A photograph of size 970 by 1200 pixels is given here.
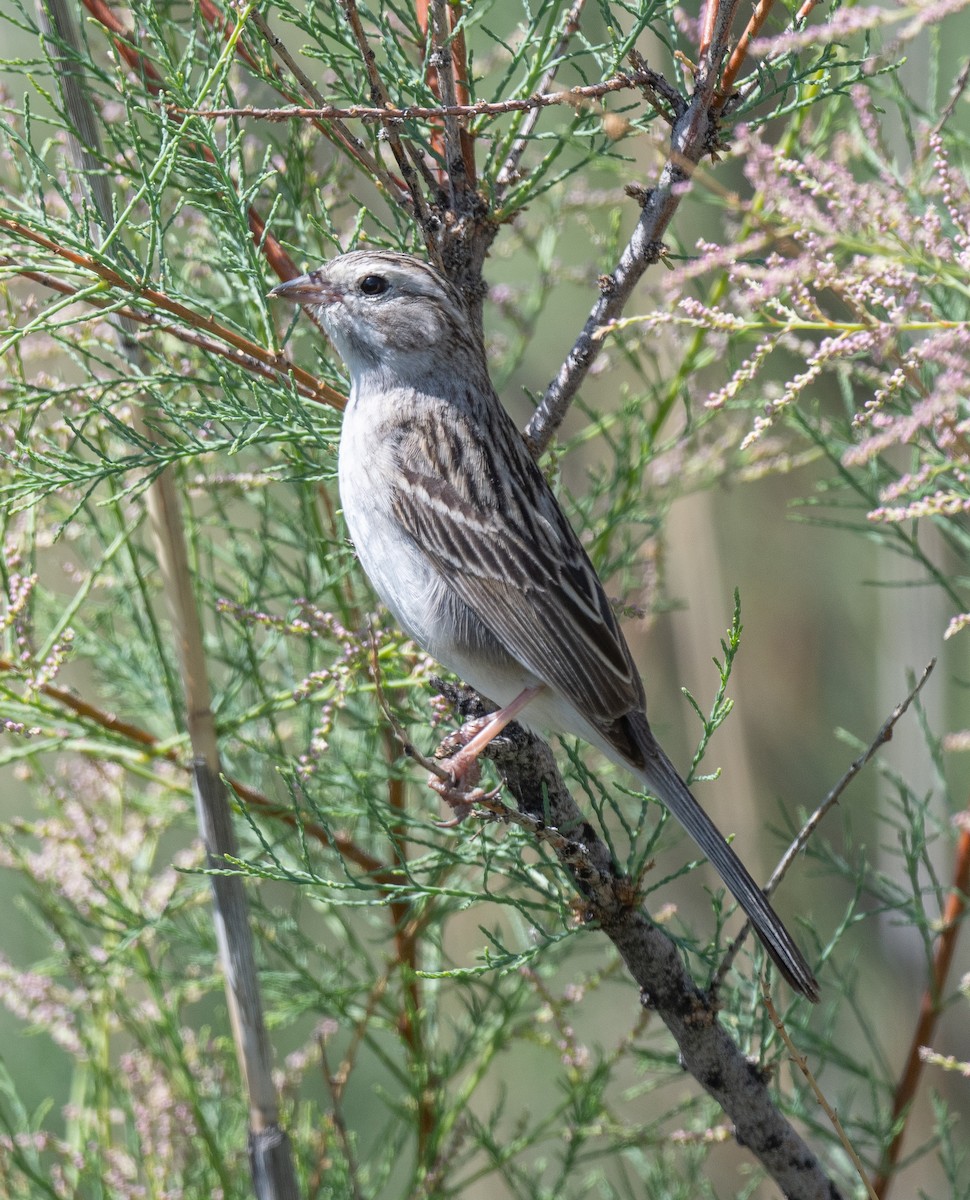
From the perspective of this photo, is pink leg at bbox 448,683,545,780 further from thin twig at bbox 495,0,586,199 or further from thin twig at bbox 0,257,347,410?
thin twig at bbox 495,0,586,199

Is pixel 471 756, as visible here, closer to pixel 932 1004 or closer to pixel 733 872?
pixel 733 872

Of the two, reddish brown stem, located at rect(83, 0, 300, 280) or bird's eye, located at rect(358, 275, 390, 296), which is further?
bird's eye, located at rect(358, 275, 390, 296)

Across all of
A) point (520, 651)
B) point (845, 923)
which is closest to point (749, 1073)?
point (845, 923)

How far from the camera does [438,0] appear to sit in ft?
6.70

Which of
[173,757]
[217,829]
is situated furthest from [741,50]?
[173,757]

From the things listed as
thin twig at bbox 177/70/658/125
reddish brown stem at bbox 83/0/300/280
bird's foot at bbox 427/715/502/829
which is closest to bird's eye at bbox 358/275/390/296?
reddish brown stem at bbox 83/0/300/280

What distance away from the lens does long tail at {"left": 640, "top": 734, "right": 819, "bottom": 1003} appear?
2061 mm

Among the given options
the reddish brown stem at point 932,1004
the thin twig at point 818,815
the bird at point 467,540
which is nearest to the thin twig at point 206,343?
the bird at point 467,540

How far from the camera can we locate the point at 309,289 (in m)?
2.52

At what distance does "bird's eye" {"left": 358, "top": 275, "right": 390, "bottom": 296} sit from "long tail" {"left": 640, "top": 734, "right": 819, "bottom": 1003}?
1.09 m

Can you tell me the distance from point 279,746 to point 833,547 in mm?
4387

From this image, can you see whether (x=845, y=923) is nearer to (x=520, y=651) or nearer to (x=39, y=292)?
(x=520, y=651)

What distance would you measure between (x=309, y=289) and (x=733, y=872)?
4.55 feet

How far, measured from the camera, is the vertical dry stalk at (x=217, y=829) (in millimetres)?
2377
